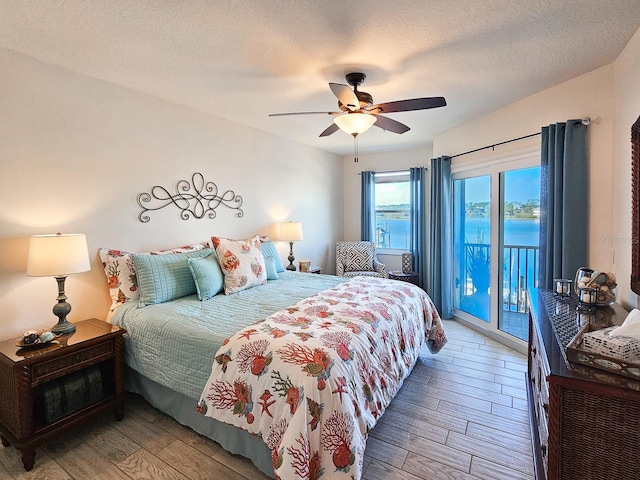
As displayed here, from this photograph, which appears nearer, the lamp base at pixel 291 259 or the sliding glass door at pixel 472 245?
the sliding glass door at pixel 472 245

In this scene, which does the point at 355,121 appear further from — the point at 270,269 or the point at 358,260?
the point at 358,260

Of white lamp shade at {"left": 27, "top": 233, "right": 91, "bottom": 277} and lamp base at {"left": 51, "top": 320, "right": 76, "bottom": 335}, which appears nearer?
white lamp shade at {"left": 27, "top": 233, "right": 91, "bottom": 277}

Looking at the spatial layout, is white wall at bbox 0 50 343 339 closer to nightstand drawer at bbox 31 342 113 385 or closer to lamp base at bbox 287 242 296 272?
nightstand drawer at bbox 31 342 113 385

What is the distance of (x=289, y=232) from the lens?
14.3ft

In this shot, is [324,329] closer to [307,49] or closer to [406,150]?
[307,49]

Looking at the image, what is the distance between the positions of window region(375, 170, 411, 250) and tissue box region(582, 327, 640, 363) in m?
4.23

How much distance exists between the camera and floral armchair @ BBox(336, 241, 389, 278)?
207 inches

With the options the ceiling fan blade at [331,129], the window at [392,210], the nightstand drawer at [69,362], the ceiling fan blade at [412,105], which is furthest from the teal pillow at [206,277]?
the window at [392,210]

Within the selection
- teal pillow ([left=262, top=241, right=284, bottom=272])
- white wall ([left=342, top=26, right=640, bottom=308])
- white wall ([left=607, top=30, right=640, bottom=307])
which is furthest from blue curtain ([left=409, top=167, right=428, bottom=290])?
white wall ([left=607, top=30, right=640, bottom=307])

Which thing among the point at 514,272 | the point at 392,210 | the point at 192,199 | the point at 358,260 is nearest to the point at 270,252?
the point at 192,199

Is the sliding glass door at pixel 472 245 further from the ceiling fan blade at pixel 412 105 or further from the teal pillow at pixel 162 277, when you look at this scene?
the teal pillow at pixel 162 277

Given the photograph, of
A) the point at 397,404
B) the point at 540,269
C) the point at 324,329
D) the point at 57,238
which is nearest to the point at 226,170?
the point at 57,238

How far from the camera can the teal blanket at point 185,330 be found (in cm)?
194

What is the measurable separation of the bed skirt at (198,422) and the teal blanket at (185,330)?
0.18 metres
